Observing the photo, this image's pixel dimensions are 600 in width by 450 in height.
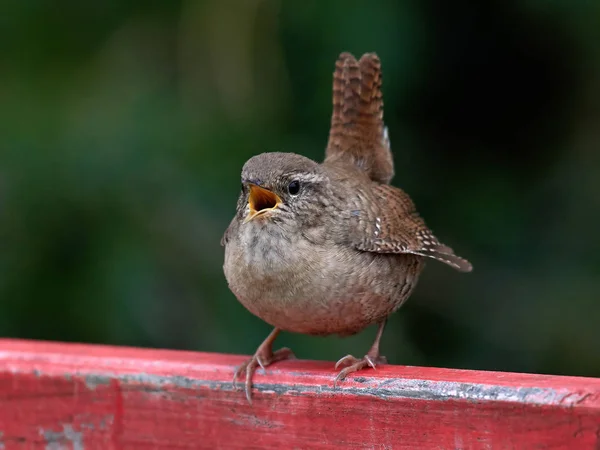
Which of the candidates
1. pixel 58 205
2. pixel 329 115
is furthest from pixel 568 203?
pixel 58 205

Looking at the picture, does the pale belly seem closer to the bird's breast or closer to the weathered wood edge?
the bird's breast

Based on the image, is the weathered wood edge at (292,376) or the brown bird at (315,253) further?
the brown bird at (315,253)

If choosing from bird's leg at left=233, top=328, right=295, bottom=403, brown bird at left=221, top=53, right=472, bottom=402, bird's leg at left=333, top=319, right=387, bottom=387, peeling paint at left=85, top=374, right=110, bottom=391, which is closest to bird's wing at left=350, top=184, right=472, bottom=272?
brown bird at left=221, top=53, right=472, bottom=402

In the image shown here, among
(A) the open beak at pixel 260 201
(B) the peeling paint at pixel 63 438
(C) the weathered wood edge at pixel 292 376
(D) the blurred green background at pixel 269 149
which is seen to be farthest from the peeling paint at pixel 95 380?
(D) the blurred green background at pixel 269 149

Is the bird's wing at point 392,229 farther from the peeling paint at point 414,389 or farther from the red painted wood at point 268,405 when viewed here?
the peeling paint at point 414,389

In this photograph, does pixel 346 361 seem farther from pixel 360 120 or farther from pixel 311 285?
pixel 360 120

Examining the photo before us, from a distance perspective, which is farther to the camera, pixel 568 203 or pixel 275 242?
pixel 568 203

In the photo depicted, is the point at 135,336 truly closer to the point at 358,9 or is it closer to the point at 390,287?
the point at 390,287
